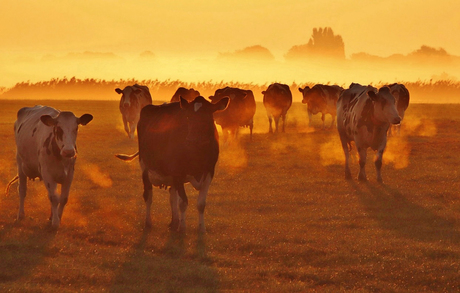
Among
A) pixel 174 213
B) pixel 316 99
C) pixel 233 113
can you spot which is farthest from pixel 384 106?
pixel 316 99

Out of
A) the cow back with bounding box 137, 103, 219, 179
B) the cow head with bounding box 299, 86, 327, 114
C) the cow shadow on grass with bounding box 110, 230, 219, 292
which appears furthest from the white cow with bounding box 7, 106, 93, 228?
the cow head with bounding box 299, 86, 327, 114

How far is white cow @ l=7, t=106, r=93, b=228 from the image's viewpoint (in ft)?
35.7

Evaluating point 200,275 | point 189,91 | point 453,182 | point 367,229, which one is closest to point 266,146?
point 189,91

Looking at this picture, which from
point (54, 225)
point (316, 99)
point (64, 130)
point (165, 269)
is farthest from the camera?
point (316, 99)

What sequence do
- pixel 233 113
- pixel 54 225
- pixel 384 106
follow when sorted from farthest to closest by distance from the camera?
pixel 233 113 < pixel 384 106 < pixel 54 225

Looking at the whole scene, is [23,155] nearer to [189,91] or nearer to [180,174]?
[180,174]

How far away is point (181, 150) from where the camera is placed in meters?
10.6

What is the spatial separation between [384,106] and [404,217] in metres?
3.91

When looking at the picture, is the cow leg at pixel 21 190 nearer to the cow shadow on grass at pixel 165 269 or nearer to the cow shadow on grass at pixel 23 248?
the cow shadow on grass at pixel 23 248

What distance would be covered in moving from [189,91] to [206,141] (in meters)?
16.2

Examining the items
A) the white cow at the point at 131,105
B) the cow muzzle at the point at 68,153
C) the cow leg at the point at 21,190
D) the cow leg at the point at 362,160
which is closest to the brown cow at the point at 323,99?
the white cow at the point at 131,105

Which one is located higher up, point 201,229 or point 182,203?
point 182,203

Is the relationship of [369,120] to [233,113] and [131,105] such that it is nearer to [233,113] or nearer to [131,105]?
[233,113]

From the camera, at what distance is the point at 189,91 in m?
26.4
